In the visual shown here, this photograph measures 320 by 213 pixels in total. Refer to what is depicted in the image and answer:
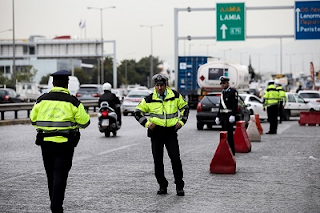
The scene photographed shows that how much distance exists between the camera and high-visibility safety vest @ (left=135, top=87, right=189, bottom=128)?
1074cm

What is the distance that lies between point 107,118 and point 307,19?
22.2 meters

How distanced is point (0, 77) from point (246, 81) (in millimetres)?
67492

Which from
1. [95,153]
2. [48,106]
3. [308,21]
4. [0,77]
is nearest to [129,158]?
[95,153]

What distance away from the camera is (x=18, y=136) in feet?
82.1

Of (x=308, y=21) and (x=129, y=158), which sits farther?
(x=308, y=21)

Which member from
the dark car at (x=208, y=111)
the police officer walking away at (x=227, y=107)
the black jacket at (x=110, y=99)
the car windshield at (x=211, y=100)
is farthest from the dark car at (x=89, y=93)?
the police officer walking away at (x=227, y=107)

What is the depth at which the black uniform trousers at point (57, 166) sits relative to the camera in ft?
26.6

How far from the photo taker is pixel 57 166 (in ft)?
26.8

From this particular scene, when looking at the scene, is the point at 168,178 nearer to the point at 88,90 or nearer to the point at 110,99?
the point at 110,99

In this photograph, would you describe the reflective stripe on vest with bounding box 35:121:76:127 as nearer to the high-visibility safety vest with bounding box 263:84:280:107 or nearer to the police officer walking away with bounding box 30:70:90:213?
the police officer walking away with bounding box 30:70:90:213

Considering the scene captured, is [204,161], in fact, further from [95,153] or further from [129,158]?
[95,153]

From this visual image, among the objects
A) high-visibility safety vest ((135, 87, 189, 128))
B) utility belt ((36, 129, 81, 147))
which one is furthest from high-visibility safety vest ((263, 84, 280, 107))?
utility belt ((36, 129, 81, 147))

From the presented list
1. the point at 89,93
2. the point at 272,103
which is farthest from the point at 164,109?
the point at 89,93

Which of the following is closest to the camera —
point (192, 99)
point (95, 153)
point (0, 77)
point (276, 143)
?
point (95, 153)
